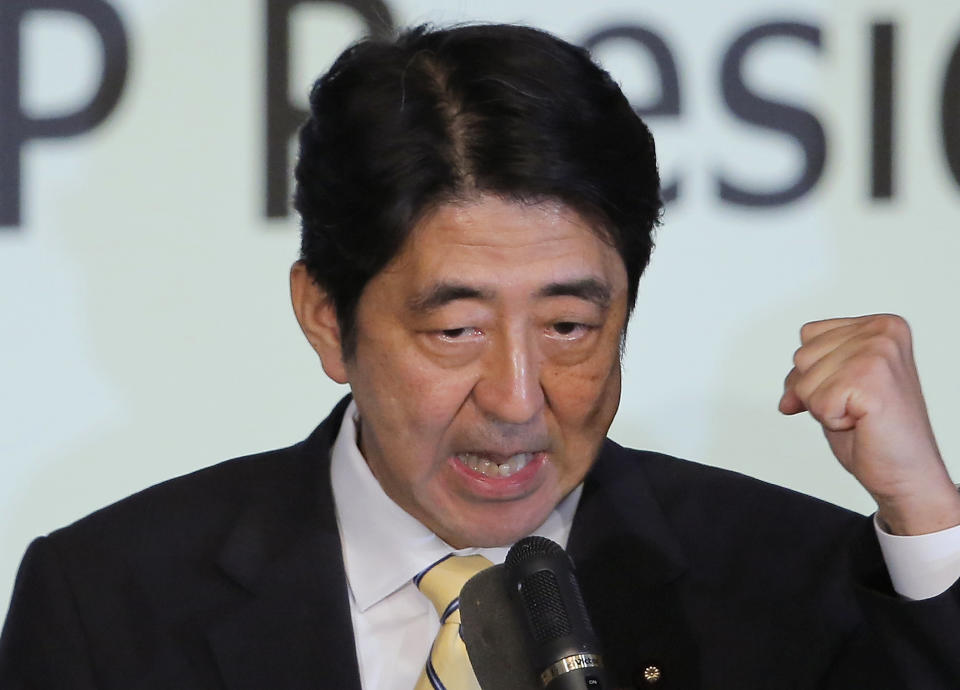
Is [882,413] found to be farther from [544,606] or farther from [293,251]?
[293,251]

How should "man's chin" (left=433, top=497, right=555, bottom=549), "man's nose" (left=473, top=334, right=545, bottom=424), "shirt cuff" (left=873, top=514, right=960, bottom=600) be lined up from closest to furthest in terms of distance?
"shirt cuff" (left=873, top=514, right=960, bottom=600), "man's nose" (left=473, top=334, right=545, bottom=424), "man's chin" (left=433, top=497, right=555, bottom=549)

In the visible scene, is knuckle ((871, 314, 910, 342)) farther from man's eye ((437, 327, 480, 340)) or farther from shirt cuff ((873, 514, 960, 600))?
man's eye ((437, 327, 480, 340))

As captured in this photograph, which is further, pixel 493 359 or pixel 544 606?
pixel 493 359

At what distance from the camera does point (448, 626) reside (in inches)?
75.2

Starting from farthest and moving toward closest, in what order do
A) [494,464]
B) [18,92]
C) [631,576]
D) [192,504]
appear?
[18,92] → [192,504] → [631,576] → [494,464]

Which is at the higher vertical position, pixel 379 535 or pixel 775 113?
pixel 775 113

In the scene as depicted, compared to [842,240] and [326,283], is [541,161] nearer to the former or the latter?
[326,283]

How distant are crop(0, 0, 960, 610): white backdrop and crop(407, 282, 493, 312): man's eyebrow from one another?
32.6 inches

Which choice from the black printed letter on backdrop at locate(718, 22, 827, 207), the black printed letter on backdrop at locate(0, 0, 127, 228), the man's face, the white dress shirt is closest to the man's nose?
the man's face

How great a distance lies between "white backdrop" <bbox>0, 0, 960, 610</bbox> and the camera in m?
2.63

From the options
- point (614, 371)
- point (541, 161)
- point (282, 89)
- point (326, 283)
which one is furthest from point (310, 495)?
point (282, 89)

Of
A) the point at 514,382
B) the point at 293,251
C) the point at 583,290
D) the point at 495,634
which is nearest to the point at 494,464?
the point at 514,382

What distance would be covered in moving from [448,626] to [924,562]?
23.0 inches

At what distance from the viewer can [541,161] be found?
72.4 inches
